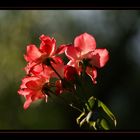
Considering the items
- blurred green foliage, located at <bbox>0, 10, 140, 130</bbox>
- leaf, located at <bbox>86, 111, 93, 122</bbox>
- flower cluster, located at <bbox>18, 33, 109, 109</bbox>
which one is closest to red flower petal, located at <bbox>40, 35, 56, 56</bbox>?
flower cluster, located at <bbox>18, 33, 109, 109</bbox>

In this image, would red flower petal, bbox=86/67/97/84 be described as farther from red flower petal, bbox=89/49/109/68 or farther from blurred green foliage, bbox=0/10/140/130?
blurred green foliage, bbox=0/10/140/130

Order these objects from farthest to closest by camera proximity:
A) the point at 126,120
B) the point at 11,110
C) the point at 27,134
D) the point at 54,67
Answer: the point at 11,110 < the point at 126,120 < the point at 54,67 < the point at 27,134

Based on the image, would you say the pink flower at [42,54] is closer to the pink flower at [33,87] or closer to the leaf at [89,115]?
the pink flower at [33,87]

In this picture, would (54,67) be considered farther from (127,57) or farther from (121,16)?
(121,16)

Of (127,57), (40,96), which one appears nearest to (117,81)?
(127,57)

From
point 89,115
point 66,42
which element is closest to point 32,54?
point 89,115
